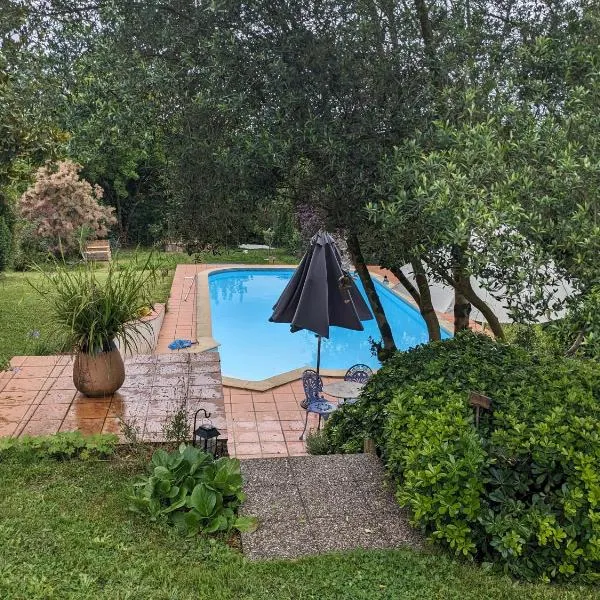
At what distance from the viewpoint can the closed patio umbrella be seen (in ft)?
20.9

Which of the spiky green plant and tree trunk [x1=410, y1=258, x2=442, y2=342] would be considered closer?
the spiky green plant

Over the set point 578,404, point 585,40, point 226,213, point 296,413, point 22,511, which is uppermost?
point 585,40

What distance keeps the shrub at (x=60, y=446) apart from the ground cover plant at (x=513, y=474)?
198 cm

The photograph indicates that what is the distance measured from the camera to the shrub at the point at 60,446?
401 cm

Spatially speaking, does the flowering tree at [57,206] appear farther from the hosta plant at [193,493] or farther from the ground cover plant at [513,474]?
the ground cover plant at [513,474]

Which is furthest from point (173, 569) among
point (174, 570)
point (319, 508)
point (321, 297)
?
point (321, 297)

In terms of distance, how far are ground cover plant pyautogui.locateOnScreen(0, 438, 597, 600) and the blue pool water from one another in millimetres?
7061

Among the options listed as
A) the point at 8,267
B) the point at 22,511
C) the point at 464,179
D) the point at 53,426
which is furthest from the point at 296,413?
the point at 8,267

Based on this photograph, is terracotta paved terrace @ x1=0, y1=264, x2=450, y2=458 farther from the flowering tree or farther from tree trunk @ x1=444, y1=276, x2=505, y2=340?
the flowering tree

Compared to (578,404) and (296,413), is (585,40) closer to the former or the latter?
(578,404)

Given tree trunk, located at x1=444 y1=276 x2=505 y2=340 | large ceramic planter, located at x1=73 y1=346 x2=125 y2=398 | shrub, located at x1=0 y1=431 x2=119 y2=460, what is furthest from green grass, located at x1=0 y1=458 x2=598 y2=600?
tree trunk, located at x1=444 y1=276 x2=505 y2=340

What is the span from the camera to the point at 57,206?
18.5 m

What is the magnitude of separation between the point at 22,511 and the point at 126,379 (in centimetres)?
211

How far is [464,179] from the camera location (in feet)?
9.96
